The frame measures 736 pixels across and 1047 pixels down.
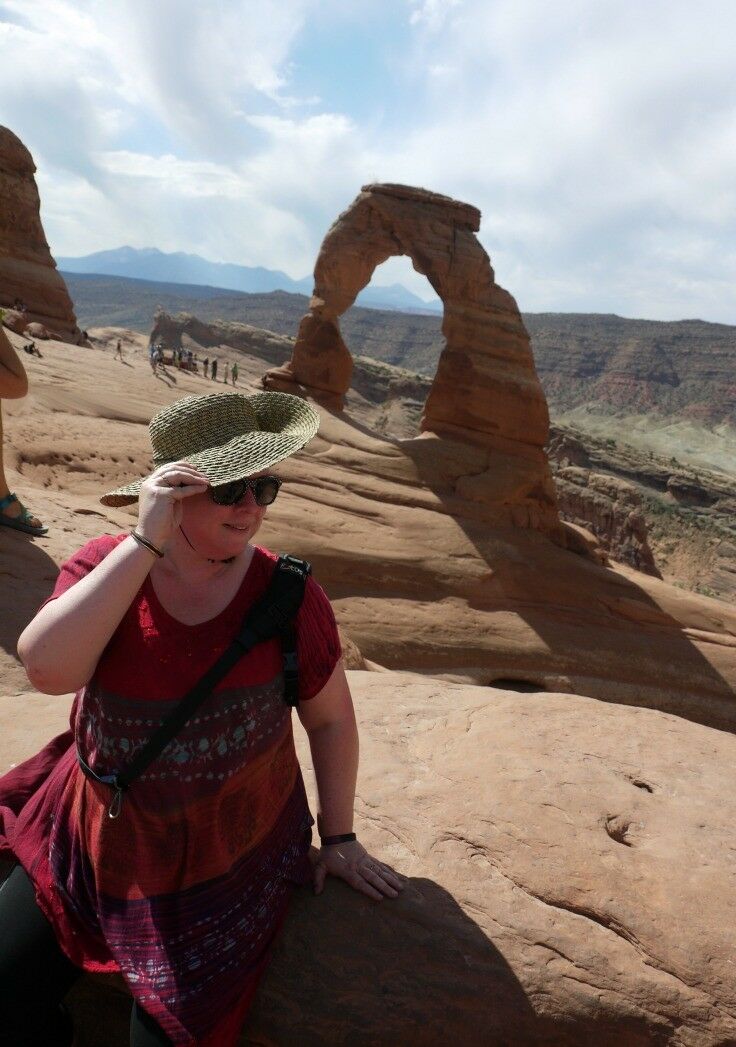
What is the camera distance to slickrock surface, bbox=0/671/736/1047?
1658 mm

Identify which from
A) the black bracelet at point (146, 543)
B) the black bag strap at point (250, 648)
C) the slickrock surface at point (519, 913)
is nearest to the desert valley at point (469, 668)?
the slickrock surface at point (519, 913)

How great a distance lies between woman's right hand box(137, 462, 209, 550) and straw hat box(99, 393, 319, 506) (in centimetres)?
5

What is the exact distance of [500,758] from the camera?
254 cm

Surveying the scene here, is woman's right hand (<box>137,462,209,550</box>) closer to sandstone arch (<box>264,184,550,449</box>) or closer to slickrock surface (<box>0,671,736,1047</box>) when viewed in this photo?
slickrock surface (<box>0,671,736,1047</box>)

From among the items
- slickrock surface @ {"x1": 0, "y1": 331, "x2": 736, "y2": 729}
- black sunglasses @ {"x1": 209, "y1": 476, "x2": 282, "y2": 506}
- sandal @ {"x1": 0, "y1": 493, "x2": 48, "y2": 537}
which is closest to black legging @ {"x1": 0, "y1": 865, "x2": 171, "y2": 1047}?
black sunglasses @ {"x1": 209, "y1": 476, "x2": 282, "y2": 506}

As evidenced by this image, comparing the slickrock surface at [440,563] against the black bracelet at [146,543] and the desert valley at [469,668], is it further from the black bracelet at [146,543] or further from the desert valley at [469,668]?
the black bracelet at [146,543]

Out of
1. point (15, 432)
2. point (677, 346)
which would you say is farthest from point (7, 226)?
point (677, 346)

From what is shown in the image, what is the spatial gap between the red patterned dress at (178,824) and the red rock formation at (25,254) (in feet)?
63.3

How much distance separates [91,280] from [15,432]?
130 metres

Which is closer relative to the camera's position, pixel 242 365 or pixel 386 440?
pixel 386 440

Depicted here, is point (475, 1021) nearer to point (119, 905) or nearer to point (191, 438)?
point (119, 905)

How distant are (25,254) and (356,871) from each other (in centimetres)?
2194

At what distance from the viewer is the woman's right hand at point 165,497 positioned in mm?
1390

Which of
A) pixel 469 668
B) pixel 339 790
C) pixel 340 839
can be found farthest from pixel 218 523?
pixel 469 668
